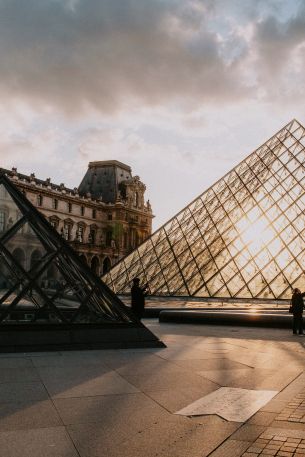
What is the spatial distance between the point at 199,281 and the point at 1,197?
13836 millimetres

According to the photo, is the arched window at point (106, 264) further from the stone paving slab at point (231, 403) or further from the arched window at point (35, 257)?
the stone paving slab at point (231, 403)

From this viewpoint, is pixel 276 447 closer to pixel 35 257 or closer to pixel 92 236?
pixel 35 257

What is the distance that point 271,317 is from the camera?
43.2 ft

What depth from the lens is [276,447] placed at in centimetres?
349

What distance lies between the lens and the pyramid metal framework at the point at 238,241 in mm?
21500

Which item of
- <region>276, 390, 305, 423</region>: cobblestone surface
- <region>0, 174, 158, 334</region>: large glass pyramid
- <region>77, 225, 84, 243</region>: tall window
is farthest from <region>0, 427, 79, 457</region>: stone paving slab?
<region>77, 225, 84, 243</region>: tall window

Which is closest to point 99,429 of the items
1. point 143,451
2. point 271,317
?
point 143,451

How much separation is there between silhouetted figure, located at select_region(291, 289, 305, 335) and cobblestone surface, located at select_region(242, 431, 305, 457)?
8397mm

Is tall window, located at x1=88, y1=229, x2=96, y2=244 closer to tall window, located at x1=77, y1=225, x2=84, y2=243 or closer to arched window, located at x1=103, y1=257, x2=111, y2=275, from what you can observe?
tall window, located at x1=77, y1=225, x2=84, y2=243

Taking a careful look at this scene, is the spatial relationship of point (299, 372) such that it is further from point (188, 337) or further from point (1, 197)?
point (1, 197)

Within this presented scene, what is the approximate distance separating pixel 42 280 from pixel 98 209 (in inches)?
2720

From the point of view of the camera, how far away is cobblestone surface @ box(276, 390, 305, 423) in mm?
4210

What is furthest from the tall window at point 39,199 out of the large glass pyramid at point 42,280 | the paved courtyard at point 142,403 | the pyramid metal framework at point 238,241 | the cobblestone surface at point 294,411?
the cobblestone surface at point 294,411

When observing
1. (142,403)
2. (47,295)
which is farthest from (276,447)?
(47,295)
